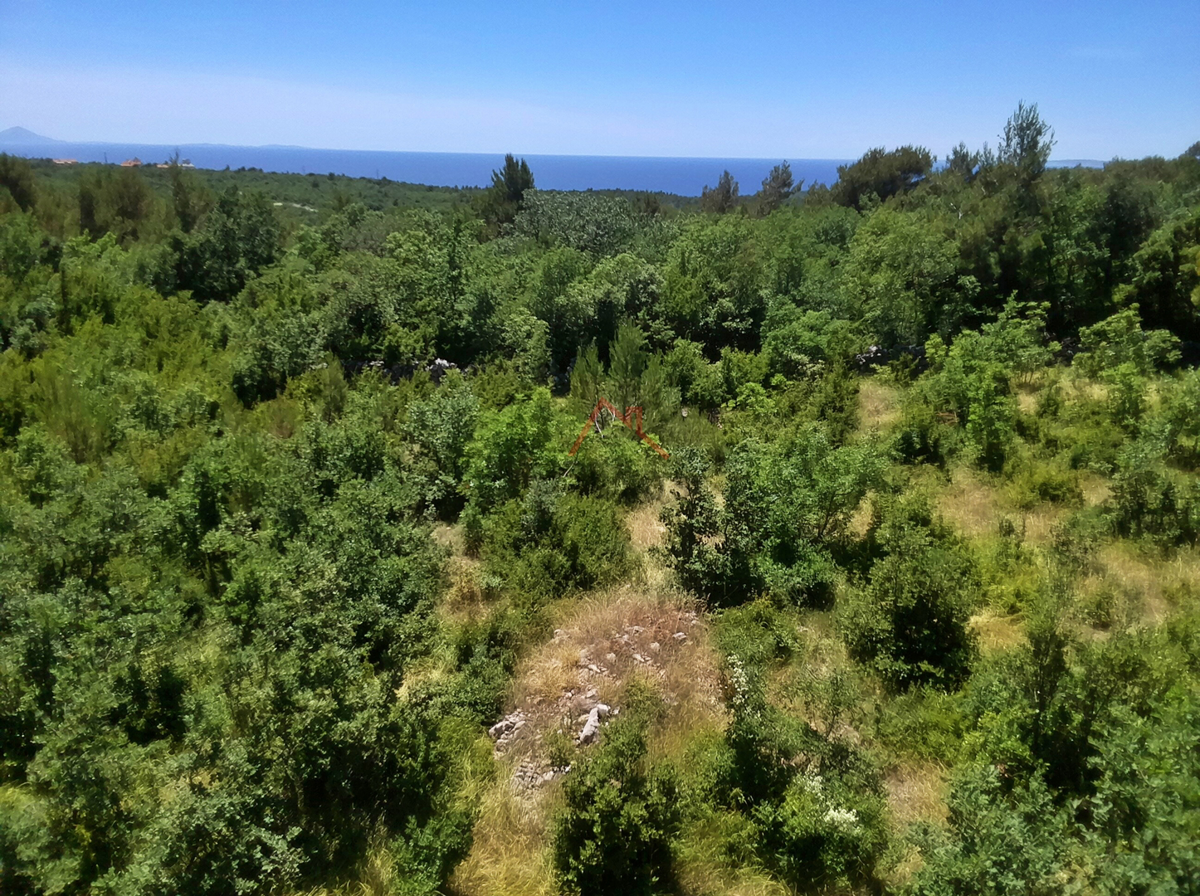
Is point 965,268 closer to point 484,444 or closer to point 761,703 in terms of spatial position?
point 484,444

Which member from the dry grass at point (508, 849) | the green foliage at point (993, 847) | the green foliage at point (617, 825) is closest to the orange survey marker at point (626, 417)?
the dry grass at point (508, 849)

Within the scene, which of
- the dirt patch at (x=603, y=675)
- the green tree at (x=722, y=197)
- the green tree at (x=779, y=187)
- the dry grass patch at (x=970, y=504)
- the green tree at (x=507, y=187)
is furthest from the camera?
the green tree at (x=779, y=187)

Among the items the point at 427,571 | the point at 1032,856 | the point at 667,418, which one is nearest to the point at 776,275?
the point at 667,418

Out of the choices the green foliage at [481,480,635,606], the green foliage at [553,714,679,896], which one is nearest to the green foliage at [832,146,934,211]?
the green foliage at [481,480,635,606]

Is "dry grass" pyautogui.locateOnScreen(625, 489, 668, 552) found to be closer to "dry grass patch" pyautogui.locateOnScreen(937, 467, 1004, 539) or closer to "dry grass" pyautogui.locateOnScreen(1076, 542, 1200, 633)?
"dry grass patch" pyautogui.locateOnScreen(937, 467, 1004, 539)

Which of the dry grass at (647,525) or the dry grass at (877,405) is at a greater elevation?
the dry grass at (877,405)

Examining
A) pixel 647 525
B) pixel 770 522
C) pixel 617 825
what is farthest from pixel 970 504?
pixel 617 825

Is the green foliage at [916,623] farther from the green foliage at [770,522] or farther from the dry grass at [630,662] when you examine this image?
the dry grass at [630,662]
